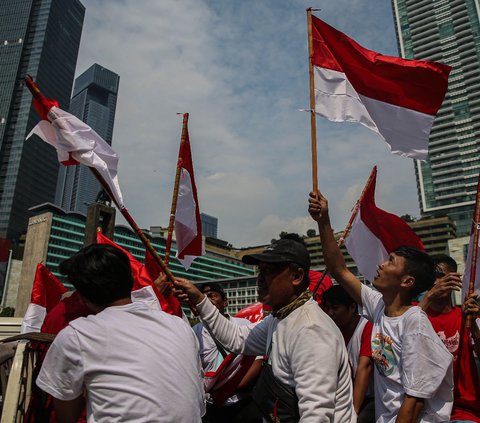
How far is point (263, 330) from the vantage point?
9.90 ft

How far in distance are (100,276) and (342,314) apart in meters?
2.49

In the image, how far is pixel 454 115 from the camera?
125 m

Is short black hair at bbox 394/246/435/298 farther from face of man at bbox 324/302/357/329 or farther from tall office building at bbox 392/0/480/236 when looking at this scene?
tall office building at bbox 392/0/480/236

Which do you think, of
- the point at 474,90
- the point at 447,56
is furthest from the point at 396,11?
the point at 474,90

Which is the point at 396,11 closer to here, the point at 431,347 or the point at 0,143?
the point at 0,143

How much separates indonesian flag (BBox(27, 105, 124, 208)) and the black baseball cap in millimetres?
1675

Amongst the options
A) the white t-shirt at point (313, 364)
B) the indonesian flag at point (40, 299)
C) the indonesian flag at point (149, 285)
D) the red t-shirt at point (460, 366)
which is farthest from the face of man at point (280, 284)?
the indonesian flag at point (40, 299)

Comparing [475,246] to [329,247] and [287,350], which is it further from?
[287,350]

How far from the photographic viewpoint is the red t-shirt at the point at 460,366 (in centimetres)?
288

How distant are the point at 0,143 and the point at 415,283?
132937mm

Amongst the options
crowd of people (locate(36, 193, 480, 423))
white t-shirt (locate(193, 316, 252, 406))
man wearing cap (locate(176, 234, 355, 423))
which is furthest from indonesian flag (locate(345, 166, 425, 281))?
man wearing cap (locate(176, 234, 355, 423))

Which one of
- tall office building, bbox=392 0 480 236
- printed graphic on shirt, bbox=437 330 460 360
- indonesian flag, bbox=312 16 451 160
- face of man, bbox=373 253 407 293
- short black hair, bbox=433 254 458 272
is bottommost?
printed graphic on shirt, bbox=437 330 460 360

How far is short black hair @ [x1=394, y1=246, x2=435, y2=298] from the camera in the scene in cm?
300

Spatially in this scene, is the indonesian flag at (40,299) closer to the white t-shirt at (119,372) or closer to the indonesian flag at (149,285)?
the indonesian flag at (149,285)
